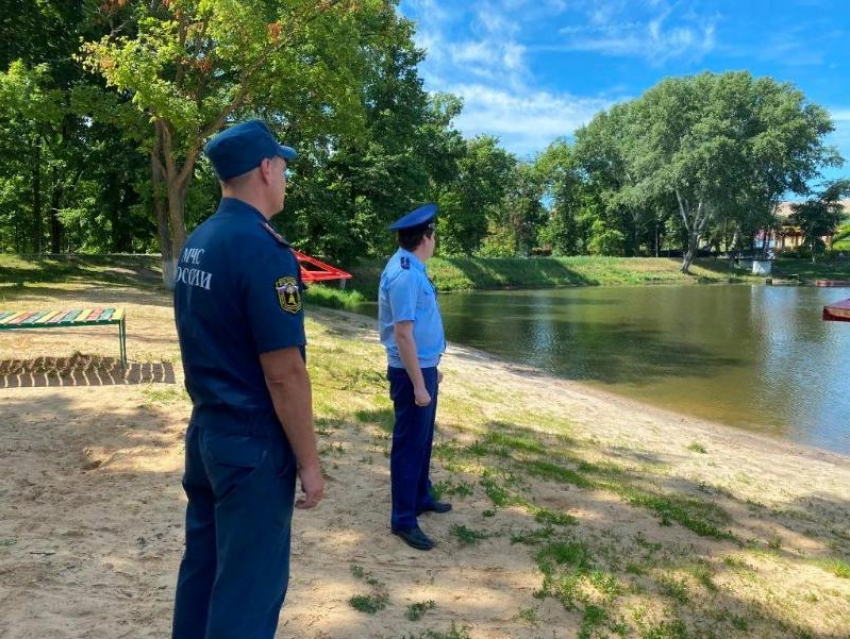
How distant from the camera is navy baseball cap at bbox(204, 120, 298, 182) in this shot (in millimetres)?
2143

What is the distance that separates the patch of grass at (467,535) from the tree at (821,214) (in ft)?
226

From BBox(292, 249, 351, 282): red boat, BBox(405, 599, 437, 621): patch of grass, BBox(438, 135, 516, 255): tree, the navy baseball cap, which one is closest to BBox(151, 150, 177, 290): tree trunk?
BBox(292, 249, 351, 282): red boat

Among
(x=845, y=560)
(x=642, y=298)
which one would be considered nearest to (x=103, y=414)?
(x=845, y=560)

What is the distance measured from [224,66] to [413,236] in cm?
1499

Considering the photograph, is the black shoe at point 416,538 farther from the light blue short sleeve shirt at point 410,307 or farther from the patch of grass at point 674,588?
the patch of grass at point 674,588

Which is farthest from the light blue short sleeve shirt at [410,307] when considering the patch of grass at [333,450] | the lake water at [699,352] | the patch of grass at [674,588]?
the lake water at [699,352]

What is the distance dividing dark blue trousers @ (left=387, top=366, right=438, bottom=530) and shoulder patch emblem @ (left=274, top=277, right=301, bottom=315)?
1990mm

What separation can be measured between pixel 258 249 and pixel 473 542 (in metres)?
2.79

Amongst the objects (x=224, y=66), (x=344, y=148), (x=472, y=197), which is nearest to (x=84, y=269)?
(x=224, y=66)

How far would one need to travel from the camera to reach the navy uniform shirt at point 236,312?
6.46ft

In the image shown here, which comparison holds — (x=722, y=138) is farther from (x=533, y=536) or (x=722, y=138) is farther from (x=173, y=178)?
(x=533, y=536)

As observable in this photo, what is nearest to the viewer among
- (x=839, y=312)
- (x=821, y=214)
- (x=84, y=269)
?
(x=839, y=312)

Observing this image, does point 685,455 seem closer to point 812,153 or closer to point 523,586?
point 523,586

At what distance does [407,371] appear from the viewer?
3.84m
